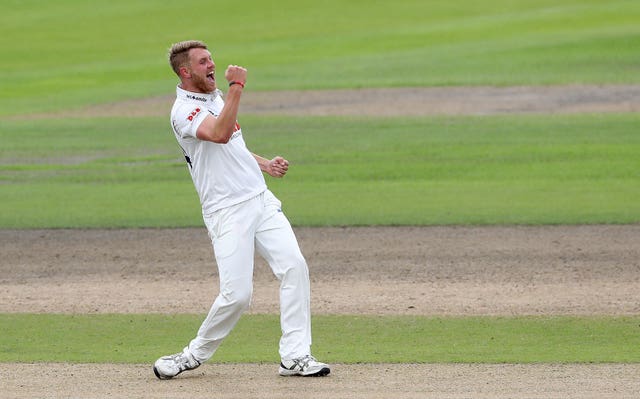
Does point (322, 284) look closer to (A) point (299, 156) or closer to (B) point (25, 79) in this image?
(A) point (299, 156)

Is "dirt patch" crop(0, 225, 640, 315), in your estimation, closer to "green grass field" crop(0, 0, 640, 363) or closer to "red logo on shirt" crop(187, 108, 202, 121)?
"green grass field" crop(0, 0, 640, 363)

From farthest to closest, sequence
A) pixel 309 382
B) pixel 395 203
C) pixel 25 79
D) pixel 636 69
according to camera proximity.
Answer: pixel 25 79 < pixel 636 69 < pixel 395 203 < pixel 309 382

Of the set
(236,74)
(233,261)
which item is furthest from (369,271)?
(236,74)

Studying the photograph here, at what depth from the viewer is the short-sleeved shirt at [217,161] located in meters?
8.54

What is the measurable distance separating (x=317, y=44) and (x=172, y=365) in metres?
32.1

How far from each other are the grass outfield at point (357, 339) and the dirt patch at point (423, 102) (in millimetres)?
15596

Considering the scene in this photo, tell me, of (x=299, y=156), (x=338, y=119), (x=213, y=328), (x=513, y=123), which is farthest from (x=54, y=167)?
(x=213, y=328)

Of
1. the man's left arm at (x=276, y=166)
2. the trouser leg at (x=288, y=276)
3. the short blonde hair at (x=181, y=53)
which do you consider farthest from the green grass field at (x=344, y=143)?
the short blonde hair at (x=181, y=53)

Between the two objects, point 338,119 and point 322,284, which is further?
point 338,119

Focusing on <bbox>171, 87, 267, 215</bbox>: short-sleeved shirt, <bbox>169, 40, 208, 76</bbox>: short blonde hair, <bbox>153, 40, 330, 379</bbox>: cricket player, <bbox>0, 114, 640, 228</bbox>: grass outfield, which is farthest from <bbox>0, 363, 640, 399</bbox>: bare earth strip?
<bbox>0, 114, 640, 228</bbox>: grass outfield

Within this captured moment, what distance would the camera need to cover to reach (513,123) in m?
24.4

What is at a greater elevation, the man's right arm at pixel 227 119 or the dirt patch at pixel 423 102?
the man's right arm at pixel 227 119

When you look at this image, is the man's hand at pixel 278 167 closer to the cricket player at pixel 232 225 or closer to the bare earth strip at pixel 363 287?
the cricket player at pixel 232 225

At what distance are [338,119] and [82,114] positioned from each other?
596cm
